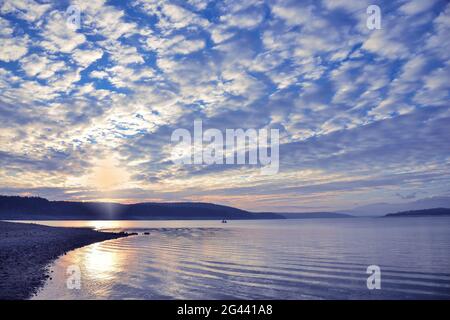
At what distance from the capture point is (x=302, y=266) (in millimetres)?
38969

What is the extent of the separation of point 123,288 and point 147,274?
6996 mm

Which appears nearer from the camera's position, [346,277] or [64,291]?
[64,291]

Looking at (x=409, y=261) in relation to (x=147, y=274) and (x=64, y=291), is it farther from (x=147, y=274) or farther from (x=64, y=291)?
(x=64, y=291)

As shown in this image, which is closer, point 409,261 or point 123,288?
point 123,288

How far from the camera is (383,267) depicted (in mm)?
37906

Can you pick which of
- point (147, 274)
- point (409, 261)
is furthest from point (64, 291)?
point (409, 261)
